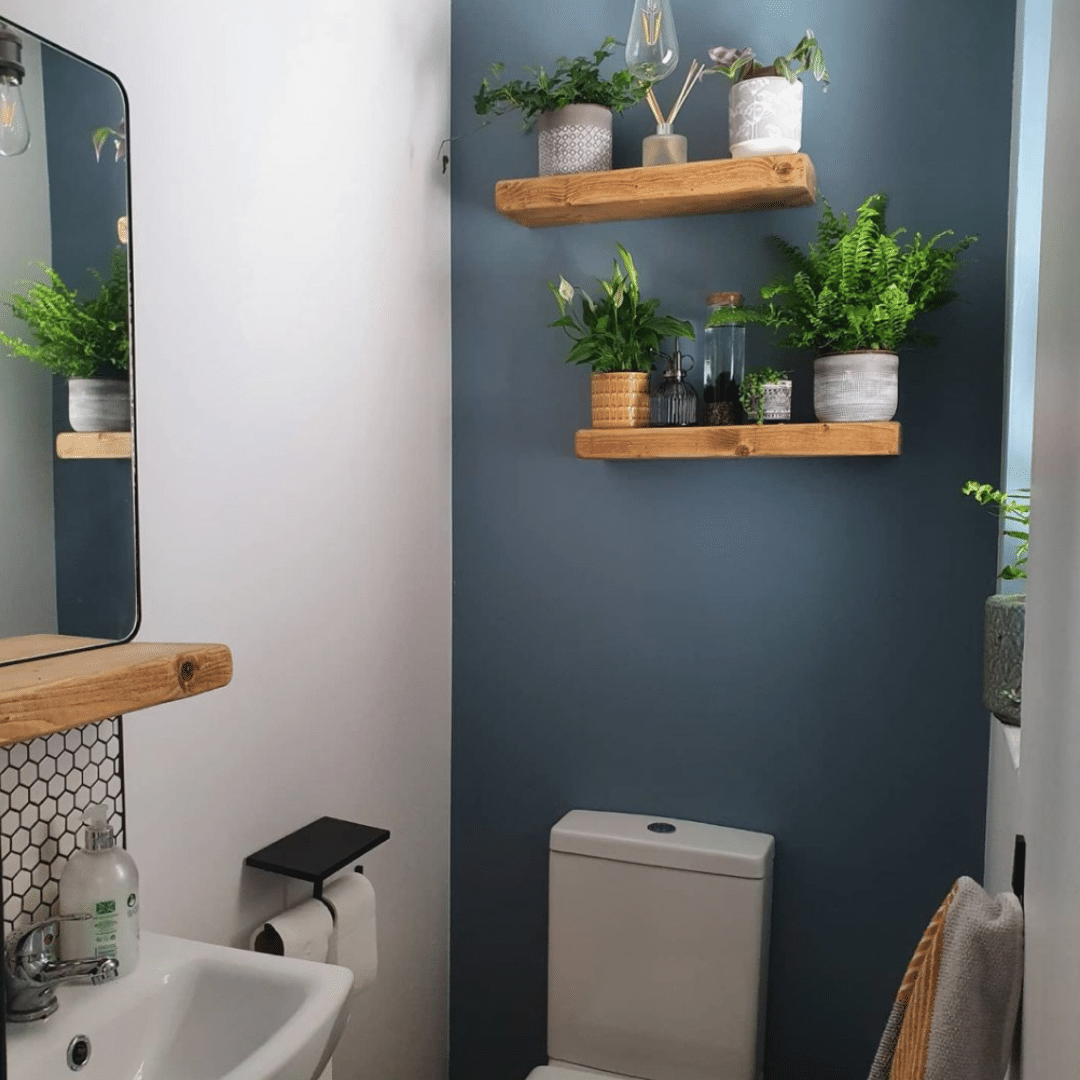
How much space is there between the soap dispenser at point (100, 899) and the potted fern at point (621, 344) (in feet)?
3.54

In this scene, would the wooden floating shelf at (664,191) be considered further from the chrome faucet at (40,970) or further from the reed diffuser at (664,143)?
the chrome faucet at (40,970)

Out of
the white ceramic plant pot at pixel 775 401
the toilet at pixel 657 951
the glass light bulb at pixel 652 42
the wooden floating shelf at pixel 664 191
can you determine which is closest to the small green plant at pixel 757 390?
the white ceramic plant pot at pixel 775 401

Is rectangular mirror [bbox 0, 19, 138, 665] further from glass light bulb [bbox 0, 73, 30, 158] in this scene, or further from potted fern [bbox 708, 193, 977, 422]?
potted fern [bbox 708, 193, 977, 422]

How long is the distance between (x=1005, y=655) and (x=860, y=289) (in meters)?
0.68

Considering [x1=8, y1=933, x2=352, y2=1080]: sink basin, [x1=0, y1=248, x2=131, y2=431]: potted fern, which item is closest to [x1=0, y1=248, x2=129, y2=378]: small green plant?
[x1=0, y1=248, x2=131, y2=431]: potted fern

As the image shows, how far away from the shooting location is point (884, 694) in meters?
1.88

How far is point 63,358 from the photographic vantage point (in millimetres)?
1147

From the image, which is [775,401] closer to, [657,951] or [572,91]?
[572,91]

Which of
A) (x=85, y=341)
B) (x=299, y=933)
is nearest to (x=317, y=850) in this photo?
(x=299, y=933)

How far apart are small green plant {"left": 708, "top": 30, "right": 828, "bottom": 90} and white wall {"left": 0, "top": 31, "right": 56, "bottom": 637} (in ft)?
3.65

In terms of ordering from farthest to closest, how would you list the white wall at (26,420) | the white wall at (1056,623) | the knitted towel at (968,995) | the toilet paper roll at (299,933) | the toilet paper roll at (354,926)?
the toilet paper roll at (354,926), the toilet paper roll at (299,933), the white wall at (26,420), the knitted towel at (968,995), the white wall at (1056,623)

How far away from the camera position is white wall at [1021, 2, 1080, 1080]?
2.17ft

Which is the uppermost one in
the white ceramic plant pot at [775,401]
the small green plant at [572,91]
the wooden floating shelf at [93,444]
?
the small green plant at [572,91]

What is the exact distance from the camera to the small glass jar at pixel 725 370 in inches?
72.9
